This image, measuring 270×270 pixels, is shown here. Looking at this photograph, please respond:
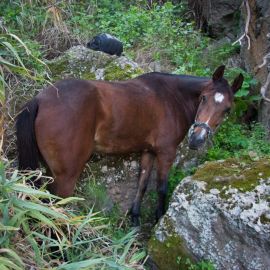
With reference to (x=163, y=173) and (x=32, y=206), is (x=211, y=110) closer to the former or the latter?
(x=163, y=173)

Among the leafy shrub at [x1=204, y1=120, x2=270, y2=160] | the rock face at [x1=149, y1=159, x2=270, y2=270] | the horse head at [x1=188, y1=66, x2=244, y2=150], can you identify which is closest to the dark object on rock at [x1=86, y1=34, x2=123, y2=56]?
the leafy shrub at [x1=204, y1=120, x2=270, y2=160]

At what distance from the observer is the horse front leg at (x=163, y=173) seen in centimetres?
487

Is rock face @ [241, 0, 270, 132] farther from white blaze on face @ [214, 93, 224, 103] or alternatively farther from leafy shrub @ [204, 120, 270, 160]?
white blaze on face @ [214, 93, 224, 103]

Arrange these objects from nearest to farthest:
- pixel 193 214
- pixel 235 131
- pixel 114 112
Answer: pixel 193 214 → pixel 114 112 → pixel 235 131

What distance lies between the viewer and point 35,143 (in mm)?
4031

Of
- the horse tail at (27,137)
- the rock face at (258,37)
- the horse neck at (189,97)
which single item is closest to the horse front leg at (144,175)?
the horse neck at (189,97)

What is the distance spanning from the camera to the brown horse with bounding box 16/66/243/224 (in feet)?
13.2

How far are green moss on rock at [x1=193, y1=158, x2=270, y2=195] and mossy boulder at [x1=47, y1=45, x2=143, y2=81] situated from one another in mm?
1641

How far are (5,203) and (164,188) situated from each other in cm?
283

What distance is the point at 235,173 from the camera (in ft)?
13.2

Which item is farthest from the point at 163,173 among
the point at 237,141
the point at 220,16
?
the point at 220,16

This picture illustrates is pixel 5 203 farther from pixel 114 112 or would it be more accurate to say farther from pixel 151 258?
pixel 114 112

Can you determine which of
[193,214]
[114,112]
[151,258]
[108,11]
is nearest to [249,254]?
[193,214]

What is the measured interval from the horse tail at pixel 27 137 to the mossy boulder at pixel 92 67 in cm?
140
